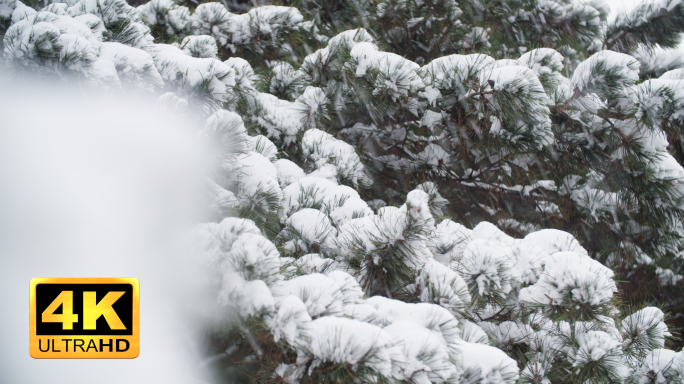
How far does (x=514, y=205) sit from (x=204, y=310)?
2.54 meters

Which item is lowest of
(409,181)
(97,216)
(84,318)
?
(409,181)

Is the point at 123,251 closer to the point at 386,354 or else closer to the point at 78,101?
the point at 78,101

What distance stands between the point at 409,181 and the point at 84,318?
1980 millimetres

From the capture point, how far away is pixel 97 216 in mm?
1251

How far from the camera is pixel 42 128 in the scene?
1408 millimetres

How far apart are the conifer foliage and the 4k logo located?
0.76 feet

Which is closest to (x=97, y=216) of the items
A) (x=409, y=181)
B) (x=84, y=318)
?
(x=84, y=318)

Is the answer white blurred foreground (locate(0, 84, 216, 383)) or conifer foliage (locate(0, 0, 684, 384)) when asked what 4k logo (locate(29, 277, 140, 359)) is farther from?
conifer foliage (locate(0, 0, 684, 384))

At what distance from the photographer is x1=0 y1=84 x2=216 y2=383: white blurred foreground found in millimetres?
1104

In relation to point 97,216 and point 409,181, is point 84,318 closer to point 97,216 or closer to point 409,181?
point 97,216

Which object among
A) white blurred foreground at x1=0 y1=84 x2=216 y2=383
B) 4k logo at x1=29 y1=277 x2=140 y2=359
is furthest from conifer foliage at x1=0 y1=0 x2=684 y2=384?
4k logo at x1=29 y1=277 x2=140 y2=359

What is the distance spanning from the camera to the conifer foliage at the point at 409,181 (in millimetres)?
1095

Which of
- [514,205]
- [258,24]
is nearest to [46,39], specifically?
[258,24]

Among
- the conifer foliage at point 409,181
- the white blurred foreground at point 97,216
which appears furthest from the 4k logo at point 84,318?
the conifer foliage at point 409,181
